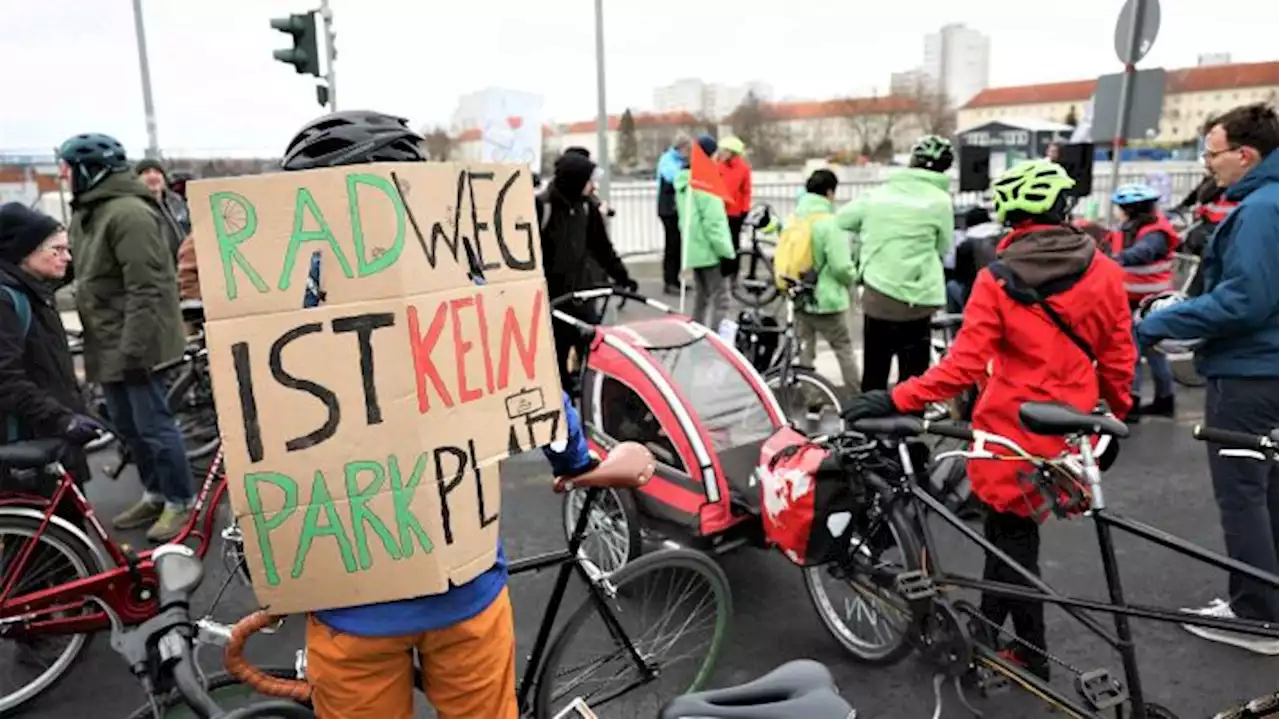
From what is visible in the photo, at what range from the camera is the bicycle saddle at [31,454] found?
334 cm

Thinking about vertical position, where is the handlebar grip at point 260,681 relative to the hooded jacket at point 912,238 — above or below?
below

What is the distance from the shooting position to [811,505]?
131 inches

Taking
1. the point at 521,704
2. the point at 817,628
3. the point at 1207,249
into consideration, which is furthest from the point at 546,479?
the point at 1207,249

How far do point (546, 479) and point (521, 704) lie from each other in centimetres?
300

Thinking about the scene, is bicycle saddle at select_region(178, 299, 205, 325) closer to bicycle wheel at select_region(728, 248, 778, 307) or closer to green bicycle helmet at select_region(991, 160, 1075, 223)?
green bicycle helmet at select_region(991, 160, 1075, 223)

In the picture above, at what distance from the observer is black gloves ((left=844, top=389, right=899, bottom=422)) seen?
317cm

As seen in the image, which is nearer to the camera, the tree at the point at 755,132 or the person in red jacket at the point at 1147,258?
the person in red jacket at the point at 1147,258

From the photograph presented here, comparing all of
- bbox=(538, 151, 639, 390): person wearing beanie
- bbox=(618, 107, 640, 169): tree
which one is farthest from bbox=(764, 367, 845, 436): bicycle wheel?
bbox=(618, 107, 640, 169): tree

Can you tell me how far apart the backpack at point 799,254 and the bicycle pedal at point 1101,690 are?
3810mm

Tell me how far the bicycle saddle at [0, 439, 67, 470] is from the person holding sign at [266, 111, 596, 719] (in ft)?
6.90

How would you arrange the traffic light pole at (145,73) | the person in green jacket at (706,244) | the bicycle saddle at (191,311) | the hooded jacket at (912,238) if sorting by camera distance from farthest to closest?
the traffic light pole at (145,73) < the person in green jacket at (706,244) < the bicycle saddle at (191,311) < the hooded jacket at (912,238)

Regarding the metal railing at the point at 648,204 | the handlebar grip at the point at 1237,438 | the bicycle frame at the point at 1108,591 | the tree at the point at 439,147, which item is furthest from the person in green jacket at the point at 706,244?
the metal railing at the point at 648,204

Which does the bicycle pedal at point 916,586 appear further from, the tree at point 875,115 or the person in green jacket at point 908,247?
the tree at point 875,115

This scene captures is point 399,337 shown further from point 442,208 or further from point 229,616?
point 229,616
